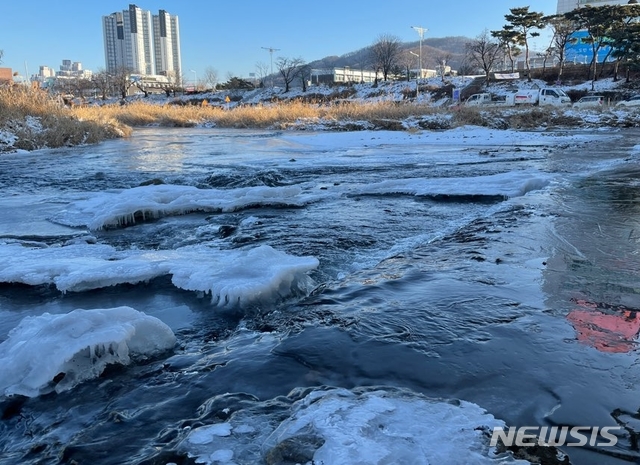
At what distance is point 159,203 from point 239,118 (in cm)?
2532

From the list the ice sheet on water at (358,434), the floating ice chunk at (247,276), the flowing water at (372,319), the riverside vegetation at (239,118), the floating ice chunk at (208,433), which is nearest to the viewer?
the ice sheet on water at (358,434)

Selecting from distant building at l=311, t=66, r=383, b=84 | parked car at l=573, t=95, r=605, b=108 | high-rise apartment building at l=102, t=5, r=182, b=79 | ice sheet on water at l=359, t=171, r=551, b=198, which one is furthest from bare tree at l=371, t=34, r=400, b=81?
high-rise apartment building at l=102, t=5, r=182, b=79

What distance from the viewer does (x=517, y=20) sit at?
50.5 metres

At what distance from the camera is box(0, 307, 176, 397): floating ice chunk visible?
Result: 2.16 meters

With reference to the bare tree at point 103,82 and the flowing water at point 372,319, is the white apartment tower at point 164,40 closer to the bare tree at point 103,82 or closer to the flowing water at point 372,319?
the bare tree at point 103,82

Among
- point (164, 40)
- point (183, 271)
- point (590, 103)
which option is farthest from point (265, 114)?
point (164, 40)

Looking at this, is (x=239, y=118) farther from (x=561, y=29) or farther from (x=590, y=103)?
(x=561, y=29)

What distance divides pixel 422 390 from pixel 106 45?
193 meters

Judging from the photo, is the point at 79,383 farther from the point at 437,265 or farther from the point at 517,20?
the point at 517,20

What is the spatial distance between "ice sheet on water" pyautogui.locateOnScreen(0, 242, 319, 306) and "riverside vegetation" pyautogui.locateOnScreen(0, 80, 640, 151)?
1347 cm

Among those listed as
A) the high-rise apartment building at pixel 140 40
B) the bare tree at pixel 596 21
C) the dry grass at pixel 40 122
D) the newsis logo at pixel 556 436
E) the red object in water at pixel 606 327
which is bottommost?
the newsis logo at pixel 556 436

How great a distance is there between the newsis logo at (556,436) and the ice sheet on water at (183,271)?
1.77 meters

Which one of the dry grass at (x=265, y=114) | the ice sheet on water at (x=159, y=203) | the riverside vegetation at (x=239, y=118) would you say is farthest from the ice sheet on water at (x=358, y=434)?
the dry grass at (x=265, y=114)

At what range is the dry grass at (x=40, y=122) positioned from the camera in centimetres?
1562
